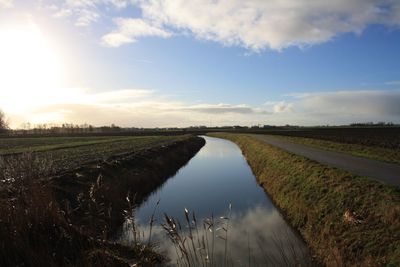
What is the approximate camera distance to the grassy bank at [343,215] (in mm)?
10212

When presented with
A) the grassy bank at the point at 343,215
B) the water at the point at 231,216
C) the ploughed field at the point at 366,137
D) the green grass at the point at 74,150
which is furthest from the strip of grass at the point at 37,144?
the ploughed field at the point at 366,137

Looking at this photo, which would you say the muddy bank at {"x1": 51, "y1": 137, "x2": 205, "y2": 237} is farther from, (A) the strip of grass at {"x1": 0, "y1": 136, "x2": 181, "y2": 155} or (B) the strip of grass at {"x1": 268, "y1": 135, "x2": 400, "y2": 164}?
(B) the strip of grass at {"x1": 268, "y1": 135, "x2": 400, "y2": 164}

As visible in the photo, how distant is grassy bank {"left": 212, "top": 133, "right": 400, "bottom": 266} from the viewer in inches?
402

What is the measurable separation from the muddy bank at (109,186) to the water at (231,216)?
0.90 meters

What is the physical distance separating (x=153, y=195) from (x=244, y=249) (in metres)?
11.6

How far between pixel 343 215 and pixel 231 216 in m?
6.18

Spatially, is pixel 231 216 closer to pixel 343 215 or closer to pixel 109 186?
pixel 343 215

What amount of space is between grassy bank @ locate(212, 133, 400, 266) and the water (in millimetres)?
613

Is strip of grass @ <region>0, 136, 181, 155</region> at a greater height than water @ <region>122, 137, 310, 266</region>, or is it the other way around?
strip of grass @ <region>0, 136, 181, 155</region>

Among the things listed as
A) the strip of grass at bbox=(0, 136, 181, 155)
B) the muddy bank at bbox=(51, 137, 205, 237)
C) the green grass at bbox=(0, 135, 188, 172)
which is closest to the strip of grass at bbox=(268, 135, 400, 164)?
the muddy bank at bbox=(51, 137, 205, 237)

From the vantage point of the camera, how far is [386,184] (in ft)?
48.3

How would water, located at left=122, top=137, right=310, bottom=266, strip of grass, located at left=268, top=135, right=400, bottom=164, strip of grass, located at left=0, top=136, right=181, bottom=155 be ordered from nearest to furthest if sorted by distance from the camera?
water, located at left=122, top=137, right=310, bottom=266 → strip of grass, located at left=268, top=135, right=400, bottom=164 → strip of grass, located at left=0, top=136, right=181, bottom=155

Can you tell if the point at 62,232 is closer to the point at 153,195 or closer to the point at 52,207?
the point at 52,207

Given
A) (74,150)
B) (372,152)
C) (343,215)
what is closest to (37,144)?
(74,150)
